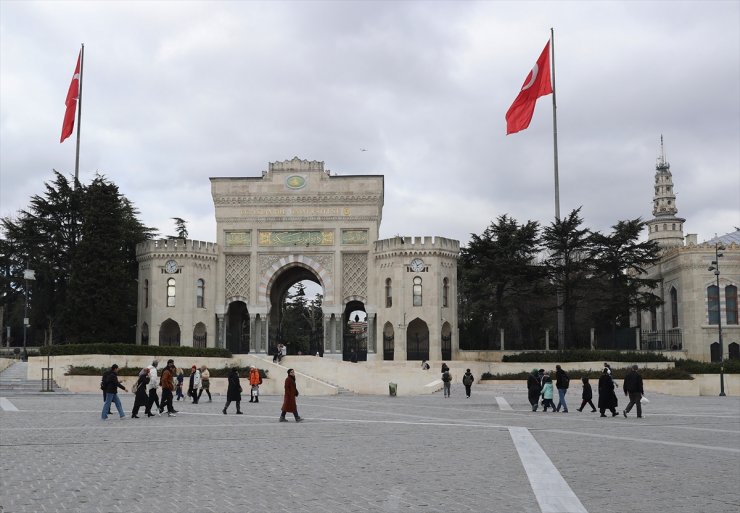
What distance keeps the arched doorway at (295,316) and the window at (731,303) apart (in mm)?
25085

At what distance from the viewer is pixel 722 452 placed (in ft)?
44.2

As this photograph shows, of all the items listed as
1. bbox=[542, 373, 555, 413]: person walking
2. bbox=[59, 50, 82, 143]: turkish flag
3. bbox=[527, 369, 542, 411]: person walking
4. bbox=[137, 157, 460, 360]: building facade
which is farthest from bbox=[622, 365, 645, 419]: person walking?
bbox=[59, 50, 82, 143]: turkish flag

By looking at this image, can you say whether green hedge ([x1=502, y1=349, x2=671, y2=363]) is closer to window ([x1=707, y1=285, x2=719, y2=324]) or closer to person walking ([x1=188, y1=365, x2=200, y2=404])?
window ([x1=707, y1=285, x2=719, y2=324])

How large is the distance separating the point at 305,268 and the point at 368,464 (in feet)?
128

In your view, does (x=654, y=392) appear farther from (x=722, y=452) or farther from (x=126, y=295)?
(x=126, y=295)

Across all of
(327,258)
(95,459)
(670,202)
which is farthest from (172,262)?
(670,202)

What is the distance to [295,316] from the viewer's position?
289 feet

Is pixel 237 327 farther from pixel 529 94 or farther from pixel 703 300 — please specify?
pixel 703 300

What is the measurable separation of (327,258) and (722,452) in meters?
36.4

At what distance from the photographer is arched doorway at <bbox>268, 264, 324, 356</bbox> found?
51.6 meters

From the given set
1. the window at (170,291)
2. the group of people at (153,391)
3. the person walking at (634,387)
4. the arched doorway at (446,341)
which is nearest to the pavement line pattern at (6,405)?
the group of people at (153,391)

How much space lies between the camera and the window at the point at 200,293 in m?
47.7

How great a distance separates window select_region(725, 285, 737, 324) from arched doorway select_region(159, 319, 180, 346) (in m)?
33.3

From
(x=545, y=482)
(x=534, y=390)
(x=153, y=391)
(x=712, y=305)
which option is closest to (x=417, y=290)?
(x=712, y=305)
